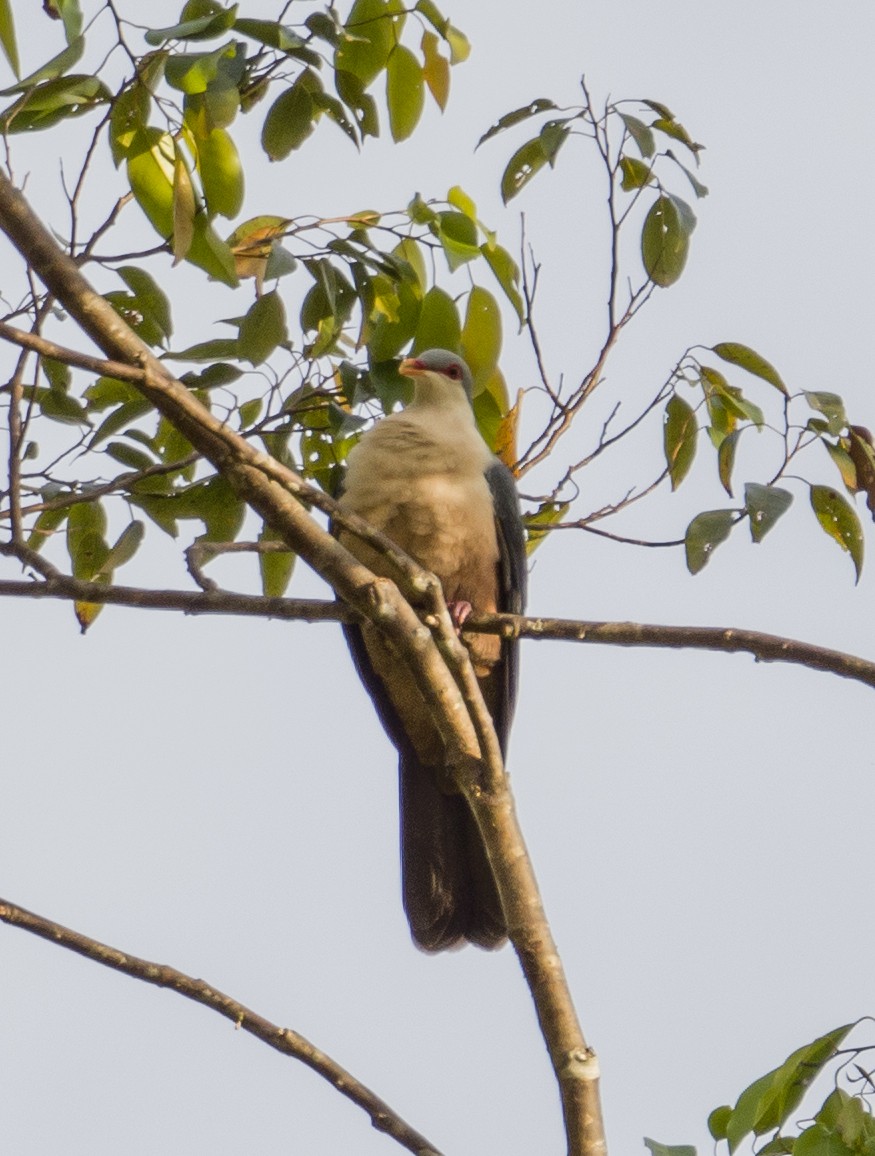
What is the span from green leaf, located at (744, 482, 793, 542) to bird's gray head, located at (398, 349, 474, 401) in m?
1.41

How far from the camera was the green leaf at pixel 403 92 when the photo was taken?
286 cm

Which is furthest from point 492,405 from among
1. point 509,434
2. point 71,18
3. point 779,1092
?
point 779,1092

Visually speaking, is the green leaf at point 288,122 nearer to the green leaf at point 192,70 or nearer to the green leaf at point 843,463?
the green leaf at point 192,70

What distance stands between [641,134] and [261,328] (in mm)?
829

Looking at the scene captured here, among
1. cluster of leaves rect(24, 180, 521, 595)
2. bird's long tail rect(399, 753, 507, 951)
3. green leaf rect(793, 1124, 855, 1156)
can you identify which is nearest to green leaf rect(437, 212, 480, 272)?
cluster of leaves rect(24, 180, 521, 595)

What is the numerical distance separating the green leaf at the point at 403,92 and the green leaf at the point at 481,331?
39 cm

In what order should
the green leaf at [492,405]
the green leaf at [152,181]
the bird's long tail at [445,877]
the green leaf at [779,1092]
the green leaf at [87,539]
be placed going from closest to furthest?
the green leaf at [779,1092], the green leaf at [152,181], the green leaf at [87,539], the green leaf at [492,405], the bird's long tail at [445,877]

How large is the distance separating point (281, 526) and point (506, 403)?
1.08 m

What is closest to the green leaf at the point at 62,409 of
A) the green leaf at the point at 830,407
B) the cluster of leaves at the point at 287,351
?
the cluster of leaves at the point at 287,351

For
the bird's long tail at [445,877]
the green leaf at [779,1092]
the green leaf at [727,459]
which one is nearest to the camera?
the green leaf at [779,1092]

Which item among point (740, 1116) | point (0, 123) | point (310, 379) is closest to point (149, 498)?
point (310, 379)

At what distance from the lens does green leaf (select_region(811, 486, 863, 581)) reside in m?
2.80

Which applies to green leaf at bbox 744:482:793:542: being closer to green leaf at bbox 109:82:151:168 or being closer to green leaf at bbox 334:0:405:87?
green leaf at bbox 334:0:405:87

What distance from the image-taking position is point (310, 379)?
3.26 meters
